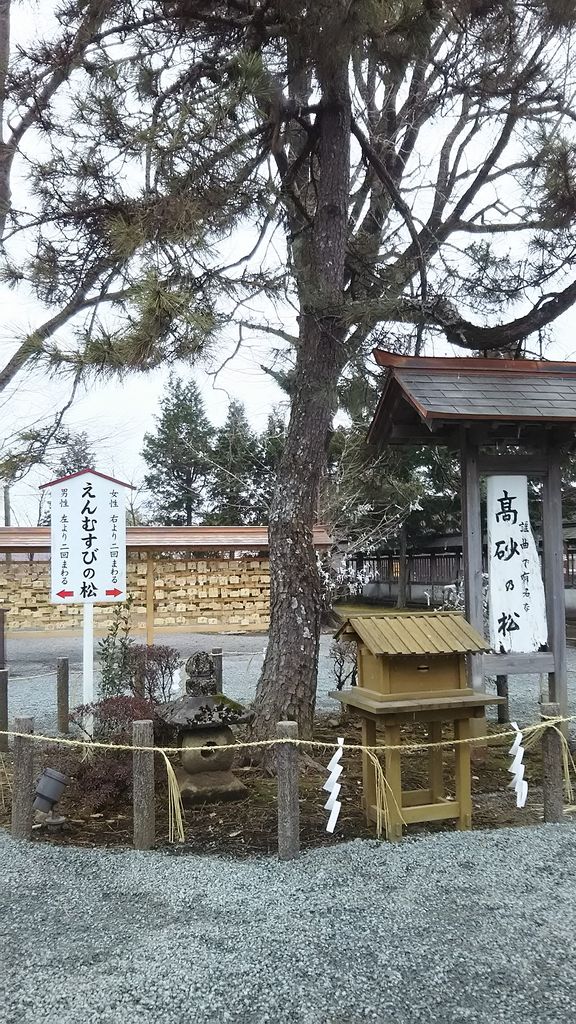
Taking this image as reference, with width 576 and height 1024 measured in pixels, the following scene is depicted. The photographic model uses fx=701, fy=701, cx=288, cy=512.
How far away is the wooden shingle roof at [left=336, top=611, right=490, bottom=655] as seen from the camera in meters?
3.78

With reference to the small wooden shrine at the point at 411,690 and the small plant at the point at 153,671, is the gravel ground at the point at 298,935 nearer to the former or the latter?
the small wooden shrine at the point at 411,690

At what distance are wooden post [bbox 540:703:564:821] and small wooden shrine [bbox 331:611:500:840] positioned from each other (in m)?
0.35

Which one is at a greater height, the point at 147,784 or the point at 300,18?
the point at 300,18

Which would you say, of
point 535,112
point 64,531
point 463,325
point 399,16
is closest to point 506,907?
point 64,531

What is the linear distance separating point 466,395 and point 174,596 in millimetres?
9107

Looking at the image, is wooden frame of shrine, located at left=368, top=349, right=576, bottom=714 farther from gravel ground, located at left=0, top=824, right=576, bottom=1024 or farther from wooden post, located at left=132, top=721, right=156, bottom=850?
wooden post, located at left=132, top=721, right=156, bottom=850

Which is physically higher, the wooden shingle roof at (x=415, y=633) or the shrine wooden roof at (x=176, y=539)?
the shrine wooden roof at (x=176, y=539)

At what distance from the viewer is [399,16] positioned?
15.3 feet

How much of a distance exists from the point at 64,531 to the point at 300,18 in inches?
166

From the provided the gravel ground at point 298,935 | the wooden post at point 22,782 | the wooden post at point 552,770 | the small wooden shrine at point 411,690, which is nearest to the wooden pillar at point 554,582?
the wooden post at point 552,770

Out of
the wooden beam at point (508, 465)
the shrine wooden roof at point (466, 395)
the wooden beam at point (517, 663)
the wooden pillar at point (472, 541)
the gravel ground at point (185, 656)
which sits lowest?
the gravel ground at point (185, 656)

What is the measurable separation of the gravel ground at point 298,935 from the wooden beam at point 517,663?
1.86 meters

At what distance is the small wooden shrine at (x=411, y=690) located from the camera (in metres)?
3.78

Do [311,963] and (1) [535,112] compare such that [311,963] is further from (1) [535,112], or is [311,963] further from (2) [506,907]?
(1) [535,112]
